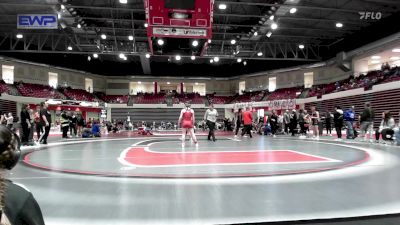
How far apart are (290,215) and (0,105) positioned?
1255 inches

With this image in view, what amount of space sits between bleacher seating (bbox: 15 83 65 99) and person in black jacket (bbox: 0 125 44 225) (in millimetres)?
36026

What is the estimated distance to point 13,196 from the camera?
3.76ft

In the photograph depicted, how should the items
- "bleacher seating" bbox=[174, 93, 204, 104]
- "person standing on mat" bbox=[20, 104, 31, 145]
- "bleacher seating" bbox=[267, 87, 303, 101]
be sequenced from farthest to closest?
"bleacher seating" bbox=[174, 93, 204, 104]
"bleacher seating" bbox=[267, 87, 303, 101]
"person standing on mat" bbox=[20, 104, 31, 145]

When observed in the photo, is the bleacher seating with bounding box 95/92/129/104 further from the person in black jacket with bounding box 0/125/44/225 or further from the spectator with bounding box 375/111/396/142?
the person in black jacket with bounding box 0/125/44/225

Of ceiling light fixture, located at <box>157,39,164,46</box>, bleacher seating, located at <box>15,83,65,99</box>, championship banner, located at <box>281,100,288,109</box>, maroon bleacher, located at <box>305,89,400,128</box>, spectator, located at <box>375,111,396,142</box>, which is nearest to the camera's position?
spectator, located at <box>375,111,396,142</box>

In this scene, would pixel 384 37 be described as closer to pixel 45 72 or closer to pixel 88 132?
pixel 88 132

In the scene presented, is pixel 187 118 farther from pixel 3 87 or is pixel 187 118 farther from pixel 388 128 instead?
pixel 3 87

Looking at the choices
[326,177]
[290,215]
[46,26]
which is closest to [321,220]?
[290,215]

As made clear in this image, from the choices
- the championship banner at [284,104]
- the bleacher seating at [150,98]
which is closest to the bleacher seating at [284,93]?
the championship banner at [284,104]

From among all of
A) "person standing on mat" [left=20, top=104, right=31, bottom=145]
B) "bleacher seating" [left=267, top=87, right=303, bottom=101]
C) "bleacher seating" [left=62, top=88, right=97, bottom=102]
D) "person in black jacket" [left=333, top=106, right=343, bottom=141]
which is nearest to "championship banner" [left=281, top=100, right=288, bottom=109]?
"bleacher seating" [left=267, top=87, right=303, bottom=101]

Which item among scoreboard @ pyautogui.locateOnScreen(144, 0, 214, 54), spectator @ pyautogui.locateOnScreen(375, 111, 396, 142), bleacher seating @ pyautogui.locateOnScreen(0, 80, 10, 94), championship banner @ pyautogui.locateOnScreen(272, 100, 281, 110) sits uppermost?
scoreboard @ pyautogui.locateOnScreen(144, 0, 214, 54)

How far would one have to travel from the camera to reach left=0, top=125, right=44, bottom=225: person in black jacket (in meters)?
1.11

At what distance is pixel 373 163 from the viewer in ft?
22.4

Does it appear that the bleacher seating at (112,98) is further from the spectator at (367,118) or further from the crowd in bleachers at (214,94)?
the spectator at (367,118)
